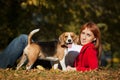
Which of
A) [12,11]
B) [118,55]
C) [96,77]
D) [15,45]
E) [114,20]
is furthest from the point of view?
[118,55]

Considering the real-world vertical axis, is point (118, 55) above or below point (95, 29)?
below

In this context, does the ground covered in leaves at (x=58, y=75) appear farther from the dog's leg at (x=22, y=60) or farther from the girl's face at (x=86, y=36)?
the dog's leg at (x=22, y=60)

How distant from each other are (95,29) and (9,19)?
5.94 m

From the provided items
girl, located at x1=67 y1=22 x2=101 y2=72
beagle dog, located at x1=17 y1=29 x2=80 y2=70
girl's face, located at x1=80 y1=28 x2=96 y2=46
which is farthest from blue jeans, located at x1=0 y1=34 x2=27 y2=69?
girl's face, located at x1=80 y1=28 x2=96 y2=46

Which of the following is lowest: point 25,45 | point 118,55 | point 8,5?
point 118,55

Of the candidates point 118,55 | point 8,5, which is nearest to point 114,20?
point 8,5

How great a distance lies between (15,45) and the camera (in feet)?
28.4

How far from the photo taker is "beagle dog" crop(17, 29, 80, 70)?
29.5ft

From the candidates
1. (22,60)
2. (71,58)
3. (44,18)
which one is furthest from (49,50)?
(44,18)

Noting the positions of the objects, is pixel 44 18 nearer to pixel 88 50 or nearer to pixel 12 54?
pixel 12 54

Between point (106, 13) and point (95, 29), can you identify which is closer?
point (95, 29)

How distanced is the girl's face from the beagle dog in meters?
0.98

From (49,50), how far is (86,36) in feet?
6.41

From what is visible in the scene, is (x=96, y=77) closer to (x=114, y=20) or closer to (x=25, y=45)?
(x=25, y=45)
